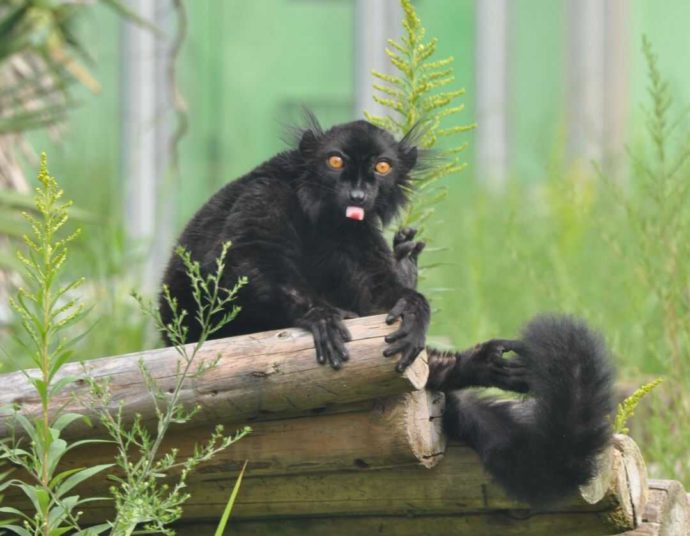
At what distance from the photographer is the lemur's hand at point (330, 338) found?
10.8 ft

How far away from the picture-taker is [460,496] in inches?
139

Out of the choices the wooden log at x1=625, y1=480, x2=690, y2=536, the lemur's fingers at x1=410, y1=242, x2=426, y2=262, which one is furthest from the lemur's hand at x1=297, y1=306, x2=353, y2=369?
the wooden log at x1=625, y1=480, x2=690, y2=536

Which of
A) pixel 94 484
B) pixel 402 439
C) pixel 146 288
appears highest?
pixel 402 439

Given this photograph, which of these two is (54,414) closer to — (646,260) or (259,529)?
(259,529)

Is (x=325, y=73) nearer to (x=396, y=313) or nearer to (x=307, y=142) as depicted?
(x=307, y=142)

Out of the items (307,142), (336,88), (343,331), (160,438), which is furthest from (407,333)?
(336,88)

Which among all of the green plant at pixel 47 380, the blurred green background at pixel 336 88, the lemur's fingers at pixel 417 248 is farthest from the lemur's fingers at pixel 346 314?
the blurred green background at pixel 336 88

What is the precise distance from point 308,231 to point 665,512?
133 centimetres

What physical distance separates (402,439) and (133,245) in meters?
4.43

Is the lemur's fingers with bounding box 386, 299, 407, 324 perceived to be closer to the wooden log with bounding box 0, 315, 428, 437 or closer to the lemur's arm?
the wooden log with bounding box 0, 315, 428, 437

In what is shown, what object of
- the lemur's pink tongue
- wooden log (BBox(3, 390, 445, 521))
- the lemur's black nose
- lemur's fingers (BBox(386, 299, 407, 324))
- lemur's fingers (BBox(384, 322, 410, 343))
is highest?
the lemur's black nose

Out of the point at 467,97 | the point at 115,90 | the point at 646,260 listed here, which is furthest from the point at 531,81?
the point at 646,260

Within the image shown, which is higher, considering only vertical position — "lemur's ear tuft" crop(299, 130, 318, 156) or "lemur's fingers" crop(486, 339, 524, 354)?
"lemur's ear tuft" crop(299, 130, 318, 156)

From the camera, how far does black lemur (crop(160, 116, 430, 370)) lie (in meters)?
3.82
